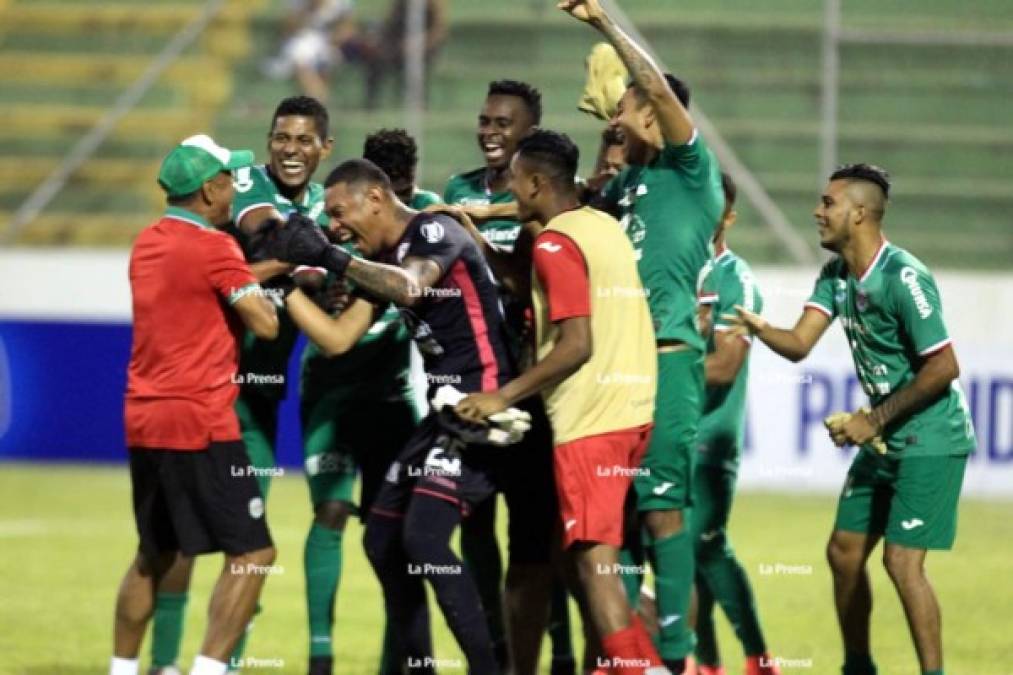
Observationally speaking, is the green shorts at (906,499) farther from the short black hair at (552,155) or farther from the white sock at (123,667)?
the white sock at (123,667)

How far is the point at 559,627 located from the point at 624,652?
1.45 m

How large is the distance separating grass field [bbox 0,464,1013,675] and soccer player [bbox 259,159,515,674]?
5.77 feet

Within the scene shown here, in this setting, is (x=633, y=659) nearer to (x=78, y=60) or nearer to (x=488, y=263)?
(x=488, y=263)

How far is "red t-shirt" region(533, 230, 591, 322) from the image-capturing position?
7.93 m

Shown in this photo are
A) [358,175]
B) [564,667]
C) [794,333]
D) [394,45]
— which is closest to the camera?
[358,175]

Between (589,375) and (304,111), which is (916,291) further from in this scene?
(304,111)

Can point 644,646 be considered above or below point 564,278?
below

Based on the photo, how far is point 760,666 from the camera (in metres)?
9.27

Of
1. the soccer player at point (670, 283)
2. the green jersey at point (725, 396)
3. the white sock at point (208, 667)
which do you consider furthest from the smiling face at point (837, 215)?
the white sock at point (208, 667)

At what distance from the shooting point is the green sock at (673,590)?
8391mm

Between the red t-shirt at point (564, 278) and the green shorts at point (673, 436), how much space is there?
742 millimetres

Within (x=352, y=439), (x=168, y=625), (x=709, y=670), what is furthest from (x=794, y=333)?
(x=168, y=625)

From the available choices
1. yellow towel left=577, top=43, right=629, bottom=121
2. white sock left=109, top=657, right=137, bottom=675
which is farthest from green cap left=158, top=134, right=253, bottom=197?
yellow towel left=577, top=43, right=629, bottom=121

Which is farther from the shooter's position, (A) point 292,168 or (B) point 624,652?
(A) point 292,168
